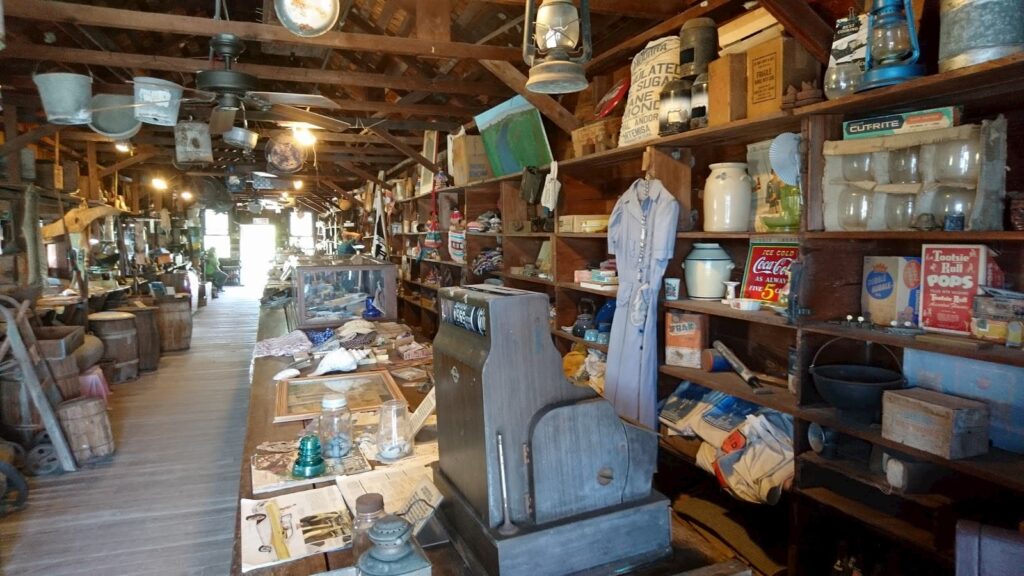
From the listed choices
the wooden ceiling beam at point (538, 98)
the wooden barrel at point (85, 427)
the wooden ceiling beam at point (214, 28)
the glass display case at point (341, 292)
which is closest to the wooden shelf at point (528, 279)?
the glass display case at point (341, 292)

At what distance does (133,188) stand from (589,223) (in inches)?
432

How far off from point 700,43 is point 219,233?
22.6 metres

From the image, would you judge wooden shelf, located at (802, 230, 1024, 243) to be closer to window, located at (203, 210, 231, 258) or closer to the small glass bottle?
the small glass bottle

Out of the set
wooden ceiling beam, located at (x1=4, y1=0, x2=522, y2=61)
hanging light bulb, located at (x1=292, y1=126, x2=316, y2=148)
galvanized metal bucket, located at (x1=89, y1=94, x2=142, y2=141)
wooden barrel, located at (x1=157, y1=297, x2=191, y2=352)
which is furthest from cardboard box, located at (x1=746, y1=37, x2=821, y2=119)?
wooden barrel, located at (x1=157, y1=297, x2=191, y2=352)

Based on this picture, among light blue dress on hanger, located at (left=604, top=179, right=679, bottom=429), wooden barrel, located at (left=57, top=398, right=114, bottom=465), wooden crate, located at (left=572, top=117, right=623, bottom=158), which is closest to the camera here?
light blue dress on hanger, located at (left=604, top=179, right=679, bottom=429)

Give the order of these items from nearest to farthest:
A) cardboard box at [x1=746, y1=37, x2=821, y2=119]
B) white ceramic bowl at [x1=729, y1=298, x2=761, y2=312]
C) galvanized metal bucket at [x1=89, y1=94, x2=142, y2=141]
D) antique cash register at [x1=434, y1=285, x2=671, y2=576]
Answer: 1. antique cash register at [x1=434, y1=285, x2=671, y2=576]
2. cardboard box at [x1=746, y1=37, x2=821, y2=119]
3. white ceramic bowl at [x1=729, y1=298, x2=761, y2=312]
4. galvanized metal bucket at [x1=89, y1=94, x2=142, y2=141]

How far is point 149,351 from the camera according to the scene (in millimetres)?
7484

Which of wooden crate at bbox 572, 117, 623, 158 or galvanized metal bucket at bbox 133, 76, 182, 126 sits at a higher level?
galvanized metal bucket at bbox 133, 76, 182, 126

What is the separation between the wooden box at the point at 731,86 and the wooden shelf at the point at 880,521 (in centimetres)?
167

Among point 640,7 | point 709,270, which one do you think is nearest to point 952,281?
point 709,270

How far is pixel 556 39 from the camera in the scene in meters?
2.47

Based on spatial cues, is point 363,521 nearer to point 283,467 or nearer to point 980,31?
point 283,467

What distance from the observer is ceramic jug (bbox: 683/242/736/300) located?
3.23m

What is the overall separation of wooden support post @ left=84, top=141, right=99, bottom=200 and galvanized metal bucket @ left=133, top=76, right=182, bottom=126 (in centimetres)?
600
